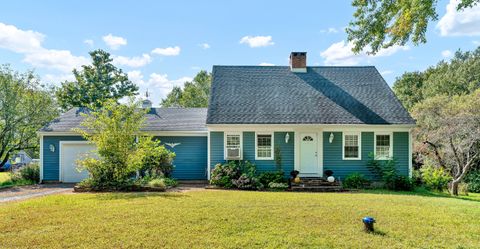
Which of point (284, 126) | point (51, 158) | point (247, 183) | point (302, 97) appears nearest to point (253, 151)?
point (284, 126)

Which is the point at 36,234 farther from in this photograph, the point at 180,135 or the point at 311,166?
the point at 311,166

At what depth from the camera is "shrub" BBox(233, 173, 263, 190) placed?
12918 mm

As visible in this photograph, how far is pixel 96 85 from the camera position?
3123cm

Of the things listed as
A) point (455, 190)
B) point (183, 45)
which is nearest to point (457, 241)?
point (455, 190)

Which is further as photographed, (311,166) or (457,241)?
(311,166)

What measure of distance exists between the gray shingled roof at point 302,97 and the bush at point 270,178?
231 centimetres

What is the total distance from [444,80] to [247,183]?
79.6ft

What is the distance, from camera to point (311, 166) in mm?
14578

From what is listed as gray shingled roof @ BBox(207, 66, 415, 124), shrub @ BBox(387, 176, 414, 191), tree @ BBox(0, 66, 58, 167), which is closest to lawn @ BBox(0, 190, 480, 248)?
shrub @ BBox(387, 176, 414, 191)

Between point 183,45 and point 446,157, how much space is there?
1644 centimetres

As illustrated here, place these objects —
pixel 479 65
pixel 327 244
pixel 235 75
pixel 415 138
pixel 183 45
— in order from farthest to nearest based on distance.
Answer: pixel 479 65, pixel 183 45, pixel 415 138, pixel 235 75, pixel 327 244

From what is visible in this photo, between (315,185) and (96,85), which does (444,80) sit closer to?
(315,185)

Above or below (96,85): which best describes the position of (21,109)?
below

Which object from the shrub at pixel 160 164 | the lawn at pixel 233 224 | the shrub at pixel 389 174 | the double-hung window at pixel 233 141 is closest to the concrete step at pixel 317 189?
the shrub at pixel 389 174
